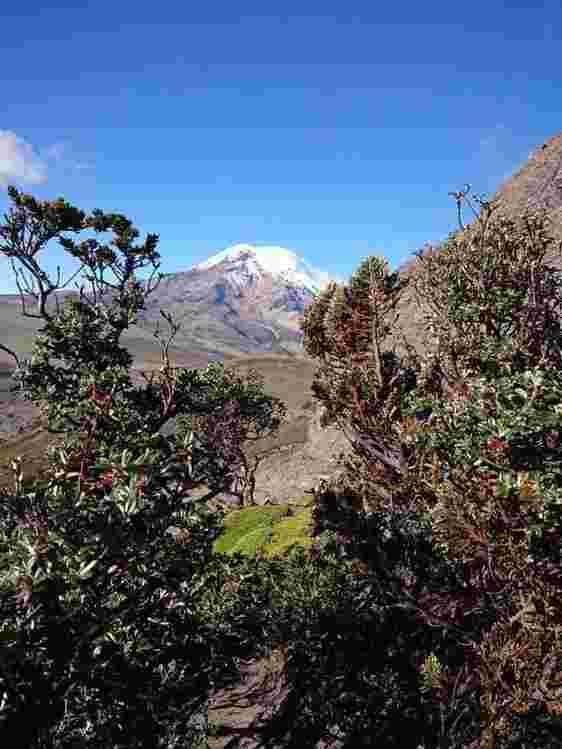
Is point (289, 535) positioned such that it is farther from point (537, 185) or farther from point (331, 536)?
point (537, 185)

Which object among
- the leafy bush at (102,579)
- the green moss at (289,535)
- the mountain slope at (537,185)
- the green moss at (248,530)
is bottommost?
the green moss at (248,530)

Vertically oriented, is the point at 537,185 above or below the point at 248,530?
above

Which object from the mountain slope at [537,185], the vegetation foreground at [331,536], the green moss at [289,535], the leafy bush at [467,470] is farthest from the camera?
the mountain slope at [537,185]

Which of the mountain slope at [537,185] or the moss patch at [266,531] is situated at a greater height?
the mountain slope at [537,185]

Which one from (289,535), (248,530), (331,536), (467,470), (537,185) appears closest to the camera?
(467,470)

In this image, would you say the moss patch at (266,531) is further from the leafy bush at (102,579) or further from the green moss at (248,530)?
the leafy bush at (102,579)

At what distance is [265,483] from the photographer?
64.6 m

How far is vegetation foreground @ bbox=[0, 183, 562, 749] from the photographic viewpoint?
548 cm

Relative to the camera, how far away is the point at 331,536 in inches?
829

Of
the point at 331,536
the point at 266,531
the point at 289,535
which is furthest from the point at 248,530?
the point at 331,536

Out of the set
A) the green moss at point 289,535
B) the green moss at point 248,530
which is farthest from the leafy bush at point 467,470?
the green moss at point 248,530

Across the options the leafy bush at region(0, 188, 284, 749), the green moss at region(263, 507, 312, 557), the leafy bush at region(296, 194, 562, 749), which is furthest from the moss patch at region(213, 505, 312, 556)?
the leafy bush at region(0, 188, 284, 749)

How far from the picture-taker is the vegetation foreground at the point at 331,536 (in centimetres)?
548

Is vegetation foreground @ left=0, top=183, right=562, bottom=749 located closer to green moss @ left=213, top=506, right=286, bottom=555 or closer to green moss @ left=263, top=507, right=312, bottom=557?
green moss @ left=263, top=507, right=312, bottom=557
